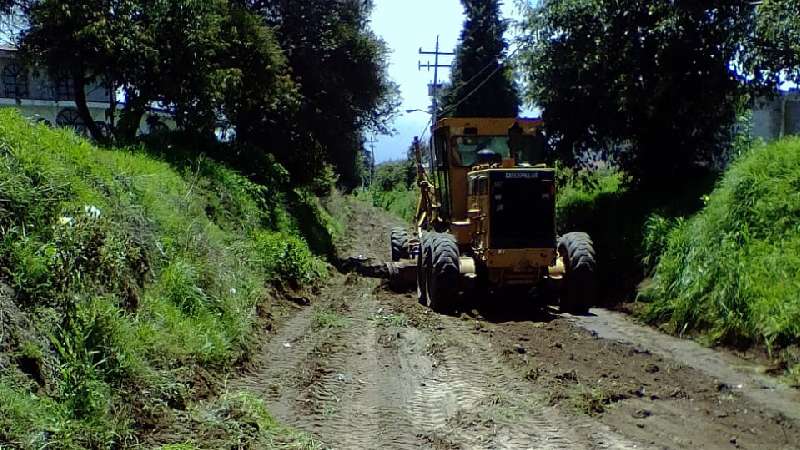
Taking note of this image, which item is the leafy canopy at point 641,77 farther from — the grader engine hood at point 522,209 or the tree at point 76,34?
the tree at point 76,34

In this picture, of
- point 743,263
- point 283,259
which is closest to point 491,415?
point 743,263

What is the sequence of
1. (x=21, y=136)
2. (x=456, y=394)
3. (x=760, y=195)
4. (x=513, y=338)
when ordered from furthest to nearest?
(x=760, y=195) → (x=513, y=338) → (x=21, y=136) → (x=456, y=394)

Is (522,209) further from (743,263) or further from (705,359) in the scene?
(705,359)

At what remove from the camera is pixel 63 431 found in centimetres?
504

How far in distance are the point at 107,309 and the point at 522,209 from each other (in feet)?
22.1

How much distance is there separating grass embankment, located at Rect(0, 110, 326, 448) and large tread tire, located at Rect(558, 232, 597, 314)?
468cm

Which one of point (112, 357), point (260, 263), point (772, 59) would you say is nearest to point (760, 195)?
point (772, 59)

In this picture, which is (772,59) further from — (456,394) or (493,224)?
(456,394)

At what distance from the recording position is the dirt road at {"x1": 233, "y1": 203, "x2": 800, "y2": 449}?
6.13 metres

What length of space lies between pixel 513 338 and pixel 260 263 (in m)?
5.23

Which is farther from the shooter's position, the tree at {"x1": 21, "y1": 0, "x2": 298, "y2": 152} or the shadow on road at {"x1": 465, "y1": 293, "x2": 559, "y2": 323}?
the tree at {"x1": 21, "y1": 0, "x2": 298, "y2": 152}

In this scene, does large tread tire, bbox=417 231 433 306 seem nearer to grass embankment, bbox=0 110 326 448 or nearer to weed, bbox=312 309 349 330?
weed, bbox=312 309 349 330

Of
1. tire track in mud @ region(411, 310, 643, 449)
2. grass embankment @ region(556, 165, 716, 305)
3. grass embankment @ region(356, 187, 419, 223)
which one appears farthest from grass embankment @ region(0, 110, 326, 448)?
grass embankment @ region(356, 187, 419, 223)

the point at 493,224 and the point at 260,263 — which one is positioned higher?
the point at 493,224
